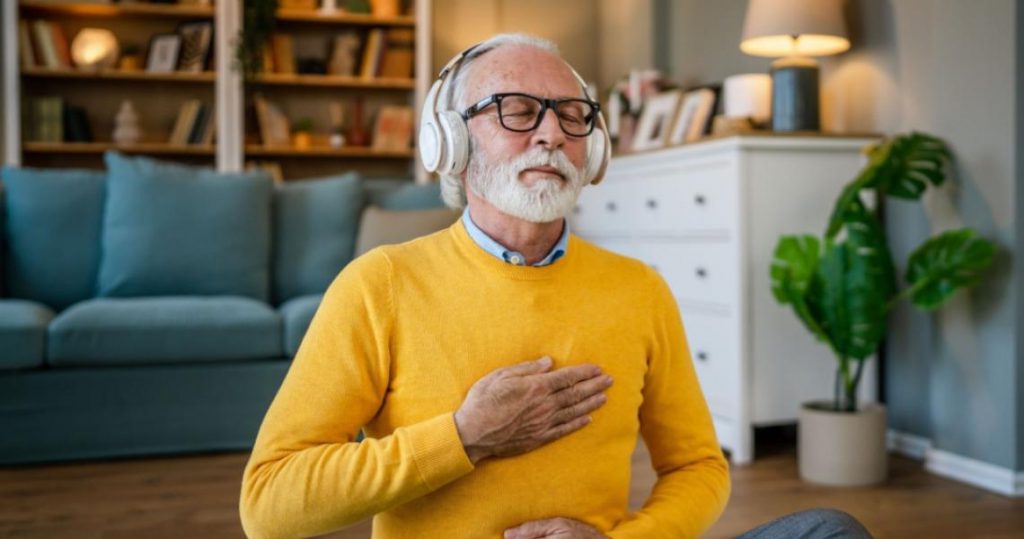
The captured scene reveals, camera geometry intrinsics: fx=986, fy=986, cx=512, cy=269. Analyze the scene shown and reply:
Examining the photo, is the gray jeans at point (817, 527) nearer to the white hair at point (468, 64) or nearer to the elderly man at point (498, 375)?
the elderly man at point (498, 375)

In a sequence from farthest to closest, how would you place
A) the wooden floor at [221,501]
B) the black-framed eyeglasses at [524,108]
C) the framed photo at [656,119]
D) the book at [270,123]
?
the book at [270,123] → the framed photo at [656,119] → the wooden floor at [221,501] → the black-framed eyeglasses at [524,108]

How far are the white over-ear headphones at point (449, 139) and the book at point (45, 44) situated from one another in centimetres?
475

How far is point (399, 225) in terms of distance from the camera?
3.45 m

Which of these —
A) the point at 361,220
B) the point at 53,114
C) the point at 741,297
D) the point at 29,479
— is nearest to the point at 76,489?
the point at 29,479

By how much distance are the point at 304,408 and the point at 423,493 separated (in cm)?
16

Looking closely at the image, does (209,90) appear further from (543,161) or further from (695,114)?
(543,161)

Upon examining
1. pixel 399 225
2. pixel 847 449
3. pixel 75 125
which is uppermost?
pixel 75 125

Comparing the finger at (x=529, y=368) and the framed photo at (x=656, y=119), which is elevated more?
the framed photo at (x=656, y=119)

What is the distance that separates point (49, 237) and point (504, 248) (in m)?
2.81

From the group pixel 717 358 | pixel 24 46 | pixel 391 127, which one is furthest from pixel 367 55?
pixel 717 358

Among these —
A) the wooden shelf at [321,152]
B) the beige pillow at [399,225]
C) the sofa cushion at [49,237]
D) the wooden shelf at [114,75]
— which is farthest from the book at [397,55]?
the sofa cushion at [49,237]

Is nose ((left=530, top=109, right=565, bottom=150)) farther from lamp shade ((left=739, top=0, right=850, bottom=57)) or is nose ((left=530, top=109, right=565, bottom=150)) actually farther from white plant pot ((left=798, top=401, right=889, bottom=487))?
lamp shade ((left=739, top=0, right=850, bottom=57))

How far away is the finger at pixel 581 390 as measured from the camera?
1064 millimetres

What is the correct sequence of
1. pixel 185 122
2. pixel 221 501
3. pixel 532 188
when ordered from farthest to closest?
pixel 185 122 → pixel 221 501 → pixel 532 188
